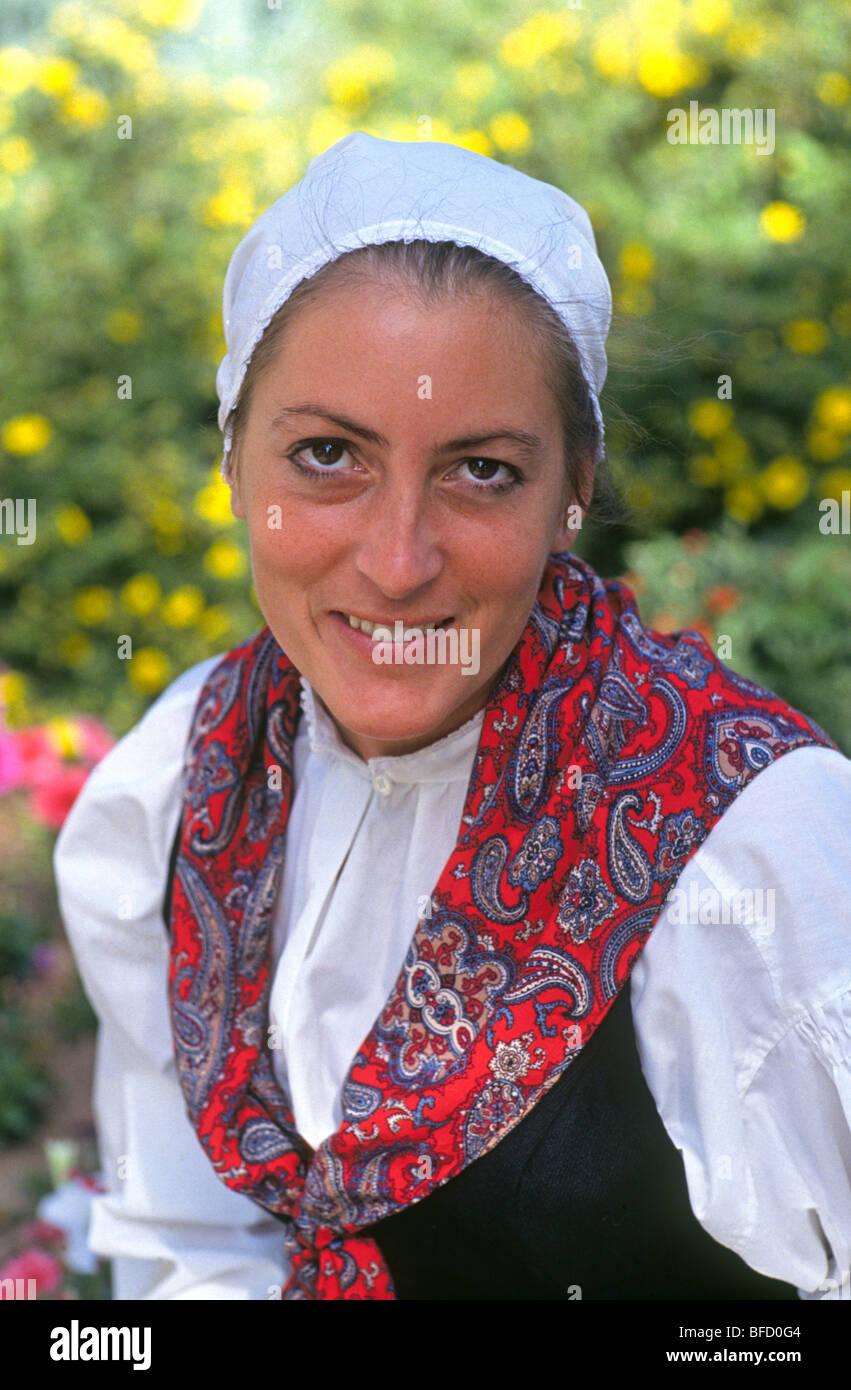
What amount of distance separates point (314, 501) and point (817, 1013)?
0.68m

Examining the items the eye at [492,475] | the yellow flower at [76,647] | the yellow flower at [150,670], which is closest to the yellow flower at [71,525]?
the yellow flower at [76,647]

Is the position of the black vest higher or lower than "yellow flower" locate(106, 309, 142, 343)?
lower

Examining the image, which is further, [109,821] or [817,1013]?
[109,821]

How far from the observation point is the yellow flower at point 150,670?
3344 millimetres

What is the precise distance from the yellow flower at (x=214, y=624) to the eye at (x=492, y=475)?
2.17m

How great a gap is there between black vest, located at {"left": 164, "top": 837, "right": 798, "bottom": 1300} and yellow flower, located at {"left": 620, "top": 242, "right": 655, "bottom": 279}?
2.47 m

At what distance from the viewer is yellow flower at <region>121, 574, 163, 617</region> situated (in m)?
3.37

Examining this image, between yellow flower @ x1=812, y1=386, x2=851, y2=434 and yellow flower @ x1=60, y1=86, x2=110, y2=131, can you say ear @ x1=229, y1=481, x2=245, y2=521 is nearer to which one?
yellow flower @ x1=812, y1=386, x2=851, y2=434

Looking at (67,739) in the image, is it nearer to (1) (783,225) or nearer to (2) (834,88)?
(1) (783,225)

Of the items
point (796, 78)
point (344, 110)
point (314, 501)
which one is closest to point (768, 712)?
point (314, 501)

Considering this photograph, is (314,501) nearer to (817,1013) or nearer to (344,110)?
(817,1013)

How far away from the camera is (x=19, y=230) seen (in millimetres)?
Result: 3527

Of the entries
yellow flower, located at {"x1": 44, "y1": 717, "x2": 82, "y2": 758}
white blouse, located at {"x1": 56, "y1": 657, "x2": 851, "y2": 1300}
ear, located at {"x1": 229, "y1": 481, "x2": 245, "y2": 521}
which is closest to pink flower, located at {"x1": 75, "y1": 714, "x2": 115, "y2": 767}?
yellow flower, located at {"x1": 44, "y1": 717, "x2": 82, "y2": 758}

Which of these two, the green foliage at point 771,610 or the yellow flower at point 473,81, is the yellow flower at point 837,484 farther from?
the yellow flower at point 473,81
